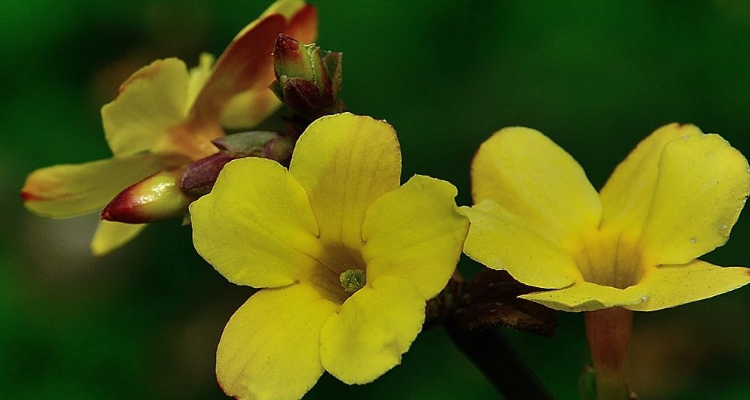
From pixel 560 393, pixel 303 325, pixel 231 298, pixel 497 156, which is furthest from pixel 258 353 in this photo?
pixel 231 298

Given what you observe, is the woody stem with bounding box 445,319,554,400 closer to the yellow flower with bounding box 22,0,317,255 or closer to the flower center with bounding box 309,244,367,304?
the flower center with bounding box 309,244,367,304

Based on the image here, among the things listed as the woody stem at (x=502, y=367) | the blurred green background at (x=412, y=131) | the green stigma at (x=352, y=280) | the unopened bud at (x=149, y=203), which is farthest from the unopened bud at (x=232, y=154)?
the blurred green background at (x=412, y=131)

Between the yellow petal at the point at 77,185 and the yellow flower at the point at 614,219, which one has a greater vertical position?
the yellow flower at the point at 614,219

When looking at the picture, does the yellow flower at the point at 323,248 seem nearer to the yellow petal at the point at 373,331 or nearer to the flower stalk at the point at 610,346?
the yellow petal at the point at 373,331

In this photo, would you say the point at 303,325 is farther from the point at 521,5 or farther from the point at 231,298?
the point at 521,5

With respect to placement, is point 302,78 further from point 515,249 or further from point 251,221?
point 515,249
